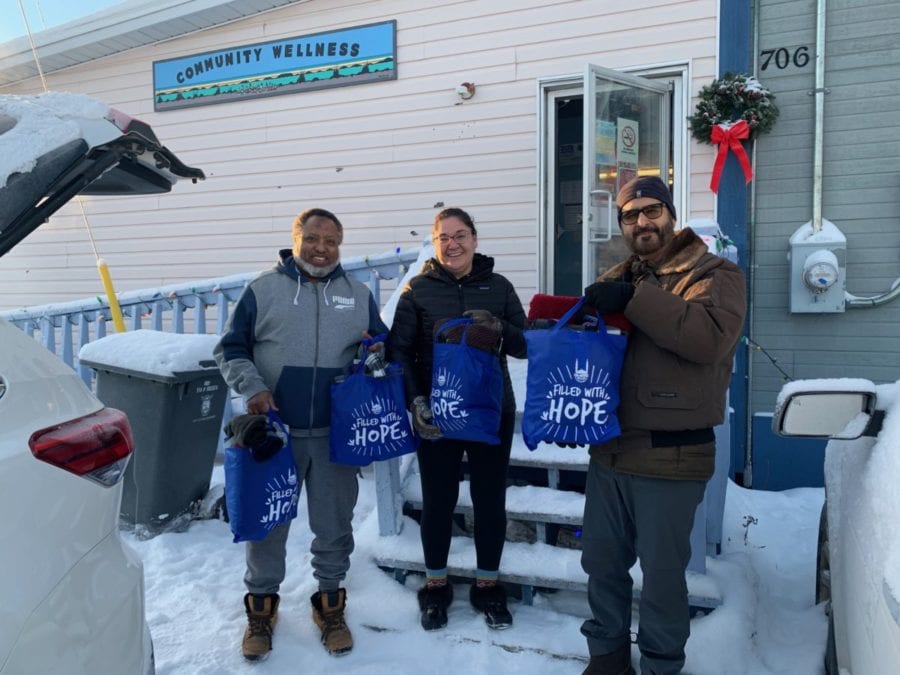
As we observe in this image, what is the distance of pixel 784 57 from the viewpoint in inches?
184

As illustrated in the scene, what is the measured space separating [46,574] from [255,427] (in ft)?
4.08

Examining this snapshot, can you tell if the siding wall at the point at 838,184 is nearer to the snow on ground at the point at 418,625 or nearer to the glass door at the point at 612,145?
the glass door at the point at 612,145

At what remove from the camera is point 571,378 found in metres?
2.20

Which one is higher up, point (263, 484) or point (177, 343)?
point (177, 343)

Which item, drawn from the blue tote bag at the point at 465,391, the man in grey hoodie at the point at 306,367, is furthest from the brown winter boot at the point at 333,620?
the blue tote bag at the point at 465,391

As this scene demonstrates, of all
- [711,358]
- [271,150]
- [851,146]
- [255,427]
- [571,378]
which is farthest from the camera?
[271,150]

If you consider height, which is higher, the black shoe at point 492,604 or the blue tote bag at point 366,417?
the blue tote bag at point 366,417

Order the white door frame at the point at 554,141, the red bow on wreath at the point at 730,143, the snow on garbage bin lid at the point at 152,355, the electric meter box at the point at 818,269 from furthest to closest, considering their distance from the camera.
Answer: the white door frame at the point at 554,141, the red bow on wreath at the point at 730,143, the electric meter box at the point at 818,269, the snow on garbage bin lid at the point at 152,355

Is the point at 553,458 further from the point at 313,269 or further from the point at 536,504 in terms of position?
the point at 313,269

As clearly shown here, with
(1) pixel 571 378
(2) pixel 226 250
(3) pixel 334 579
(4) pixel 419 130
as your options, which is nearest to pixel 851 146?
(4) pixel 419 130

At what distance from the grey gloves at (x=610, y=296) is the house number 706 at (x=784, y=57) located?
347cm

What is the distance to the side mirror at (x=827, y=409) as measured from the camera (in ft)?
6.07

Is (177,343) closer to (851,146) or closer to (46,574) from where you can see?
(46,574)

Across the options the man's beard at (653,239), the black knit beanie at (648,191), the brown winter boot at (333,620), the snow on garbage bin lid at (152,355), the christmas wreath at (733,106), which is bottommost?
the brown winter boot at (333,620)
